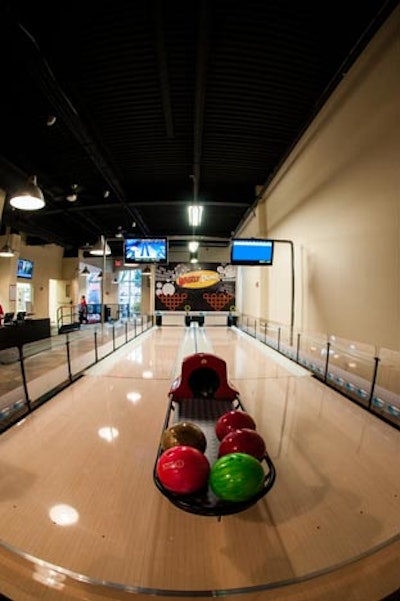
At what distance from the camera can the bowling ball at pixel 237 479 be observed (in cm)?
140

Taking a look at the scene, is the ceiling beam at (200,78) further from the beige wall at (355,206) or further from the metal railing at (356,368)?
the metal railing at (356,368)

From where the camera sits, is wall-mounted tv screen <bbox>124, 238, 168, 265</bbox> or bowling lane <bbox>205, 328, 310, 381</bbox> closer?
bowling lane <bbox>205, 328, 310, 381</bbox>

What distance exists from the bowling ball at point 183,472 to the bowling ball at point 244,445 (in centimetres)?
23

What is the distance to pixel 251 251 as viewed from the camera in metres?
6.36

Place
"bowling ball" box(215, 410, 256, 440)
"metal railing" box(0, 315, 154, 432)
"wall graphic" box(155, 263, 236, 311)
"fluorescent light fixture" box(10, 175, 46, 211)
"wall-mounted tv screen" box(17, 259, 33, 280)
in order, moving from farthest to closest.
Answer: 1. "wall-mounted tv screen" box(17, 259, 33, 280)
2. "wall graphic" box(155, 263, 236, 311)
3. "fluorescent light fixture" box(10, 175, 46, 211)
4. "metal railing" box(0, 315, 154, 432)
5. "bowling ball" box(215, 410, 256, 440)

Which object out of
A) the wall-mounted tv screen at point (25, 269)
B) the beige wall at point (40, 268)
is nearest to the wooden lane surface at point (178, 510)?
the beige wall at point (40, 268)

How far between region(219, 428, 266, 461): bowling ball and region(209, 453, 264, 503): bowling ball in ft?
0.76

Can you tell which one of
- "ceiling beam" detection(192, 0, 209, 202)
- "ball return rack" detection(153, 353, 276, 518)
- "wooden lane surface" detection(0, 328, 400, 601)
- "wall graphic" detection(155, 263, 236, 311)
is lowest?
"wooden lane surface" detection(0, 328, 400, 601)

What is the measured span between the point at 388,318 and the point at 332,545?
2.67m

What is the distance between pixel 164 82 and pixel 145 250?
4653 mm

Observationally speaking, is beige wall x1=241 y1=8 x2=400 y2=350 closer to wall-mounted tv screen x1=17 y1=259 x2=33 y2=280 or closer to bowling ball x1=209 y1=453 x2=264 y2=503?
bowling ball x1=209 y1=453 x2=264 y2=503

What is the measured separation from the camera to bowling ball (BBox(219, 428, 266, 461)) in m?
1.71

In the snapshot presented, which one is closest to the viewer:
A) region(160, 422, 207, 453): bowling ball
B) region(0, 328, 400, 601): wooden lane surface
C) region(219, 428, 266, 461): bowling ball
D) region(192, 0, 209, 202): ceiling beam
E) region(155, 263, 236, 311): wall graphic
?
region(0, 328, 400, 601): wooden lane surface

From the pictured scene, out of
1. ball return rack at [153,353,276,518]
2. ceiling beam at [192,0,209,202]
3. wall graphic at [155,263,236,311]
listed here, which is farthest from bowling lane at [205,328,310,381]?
wall graphic at [155,263,236,311]
